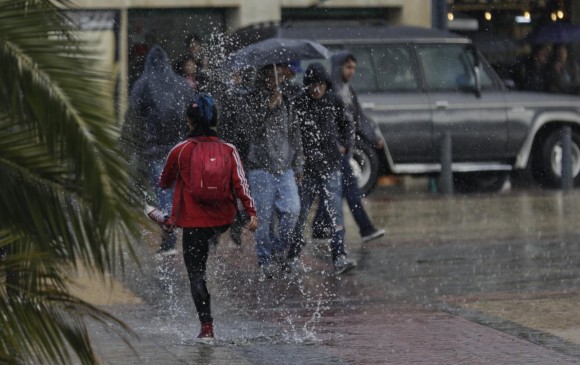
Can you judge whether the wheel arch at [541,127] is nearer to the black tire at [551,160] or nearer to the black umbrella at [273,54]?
the black tire at [551,160]

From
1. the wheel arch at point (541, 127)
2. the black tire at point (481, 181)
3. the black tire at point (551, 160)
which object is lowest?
the black tire at point (481, 181)

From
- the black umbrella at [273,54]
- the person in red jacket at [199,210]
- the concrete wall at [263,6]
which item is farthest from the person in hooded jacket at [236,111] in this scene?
the concrete wall at [263,6]

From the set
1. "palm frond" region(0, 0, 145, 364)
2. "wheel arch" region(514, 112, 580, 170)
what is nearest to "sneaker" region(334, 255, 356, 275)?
"palm frond" region(0, 0, 145, 364)

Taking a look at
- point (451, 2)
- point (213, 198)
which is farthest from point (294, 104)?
point (451, 2)

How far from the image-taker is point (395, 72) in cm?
1997

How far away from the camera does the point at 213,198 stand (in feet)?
27.3

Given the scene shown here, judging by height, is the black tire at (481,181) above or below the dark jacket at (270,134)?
below

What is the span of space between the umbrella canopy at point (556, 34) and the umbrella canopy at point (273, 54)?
1067cm

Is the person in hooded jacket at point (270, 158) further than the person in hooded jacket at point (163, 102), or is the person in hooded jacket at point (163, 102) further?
the person in hooded jacket at point (163, 102)

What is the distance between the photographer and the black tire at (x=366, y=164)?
19391 millimetres

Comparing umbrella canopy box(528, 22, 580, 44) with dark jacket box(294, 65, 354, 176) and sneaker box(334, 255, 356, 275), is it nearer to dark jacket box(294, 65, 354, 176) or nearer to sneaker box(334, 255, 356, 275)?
dark jacket box(294, 65, 354, 176)

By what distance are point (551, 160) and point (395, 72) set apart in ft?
8.81

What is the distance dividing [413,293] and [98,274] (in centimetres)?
686

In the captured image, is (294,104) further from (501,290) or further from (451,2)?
(451,2)
